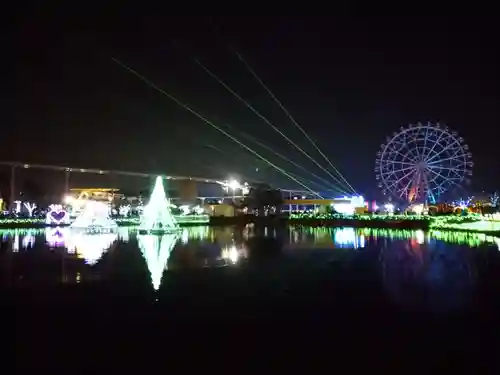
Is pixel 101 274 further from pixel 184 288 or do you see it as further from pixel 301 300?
pixel 301 300

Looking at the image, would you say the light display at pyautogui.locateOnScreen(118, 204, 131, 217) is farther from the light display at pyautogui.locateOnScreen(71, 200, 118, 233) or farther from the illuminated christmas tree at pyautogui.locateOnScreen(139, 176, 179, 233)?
the illuminated christmas tree at pyautogui.locateOnScreen(139, 176, 179, 233)

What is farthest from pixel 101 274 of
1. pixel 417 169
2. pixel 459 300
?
pixel 417 169

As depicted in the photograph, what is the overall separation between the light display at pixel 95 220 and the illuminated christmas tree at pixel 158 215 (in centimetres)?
471

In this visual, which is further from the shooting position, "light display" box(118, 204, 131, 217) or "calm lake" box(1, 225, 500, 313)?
"light display" box(118, 204, 131, 217)

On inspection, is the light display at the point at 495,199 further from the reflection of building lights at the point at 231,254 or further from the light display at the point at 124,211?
the reflection of building lights at the point at 231,254

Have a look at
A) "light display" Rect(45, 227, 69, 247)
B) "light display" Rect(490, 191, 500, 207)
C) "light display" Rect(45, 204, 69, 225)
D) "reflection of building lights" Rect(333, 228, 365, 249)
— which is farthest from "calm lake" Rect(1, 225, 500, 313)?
"light display" Rect(490, 191, 500, 207)

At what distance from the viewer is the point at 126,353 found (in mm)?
5734

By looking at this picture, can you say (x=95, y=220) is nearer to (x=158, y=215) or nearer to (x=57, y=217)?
Answer: (x=158, y=215)

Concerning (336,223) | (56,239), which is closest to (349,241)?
(56,239)

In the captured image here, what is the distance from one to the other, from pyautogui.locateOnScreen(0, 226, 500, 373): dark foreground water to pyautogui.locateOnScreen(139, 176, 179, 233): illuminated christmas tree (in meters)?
14.7

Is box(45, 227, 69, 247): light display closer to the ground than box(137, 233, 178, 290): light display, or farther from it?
farther from it

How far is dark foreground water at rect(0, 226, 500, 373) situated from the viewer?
5.61 metres

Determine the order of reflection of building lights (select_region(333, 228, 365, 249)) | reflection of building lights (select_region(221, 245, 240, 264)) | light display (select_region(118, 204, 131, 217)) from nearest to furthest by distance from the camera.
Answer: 1. reflection of building lights (select_region(221, 245, 240, 264))
2. reflection of building lights (select_region(333, 228, 365, 249))
3. light display (select_region(118, 204, 131, 217))

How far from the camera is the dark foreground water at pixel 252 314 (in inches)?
221
